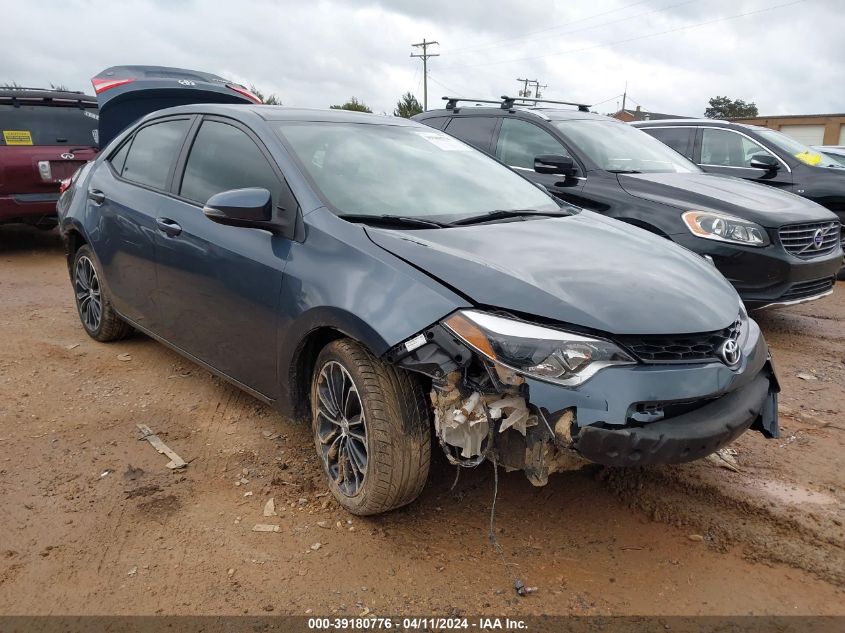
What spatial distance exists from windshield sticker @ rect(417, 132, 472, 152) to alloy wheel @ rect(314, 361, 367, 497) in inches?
63.5

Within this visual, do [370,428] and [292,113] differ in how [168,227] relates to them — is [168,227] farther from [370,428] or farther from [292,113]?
[370,428]

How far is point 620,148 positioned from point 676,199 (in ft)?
3.51

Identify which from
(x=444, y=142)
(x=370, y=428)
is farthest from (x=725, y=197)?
(x=370, y=428)

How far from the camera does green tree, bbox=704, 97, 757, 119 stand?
70250mm

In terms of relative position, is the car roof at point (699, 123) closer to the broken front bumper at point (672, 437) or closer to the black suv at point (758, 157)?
the black suv at point (758, 157)

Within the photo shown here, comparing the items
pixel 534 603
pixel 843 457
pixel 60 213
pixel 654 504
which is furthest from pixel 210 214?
pixel 843 457

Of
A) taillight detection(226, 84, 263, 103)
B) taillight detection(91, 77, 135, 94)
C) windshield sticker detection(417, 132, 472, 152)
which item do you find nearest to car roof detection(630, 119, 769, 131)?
taillight detection(226, 84, 263, 103)

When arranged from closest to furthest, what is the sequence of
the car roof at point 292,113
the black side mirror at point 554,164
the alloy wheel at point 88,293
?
the car roof at point 292,113
the alloy wheel at point 88,293
the black side mirror at point 554,164

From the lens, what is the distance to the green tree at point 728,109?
230 feet

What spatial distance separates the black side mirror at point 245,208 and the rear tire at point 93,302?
205cm

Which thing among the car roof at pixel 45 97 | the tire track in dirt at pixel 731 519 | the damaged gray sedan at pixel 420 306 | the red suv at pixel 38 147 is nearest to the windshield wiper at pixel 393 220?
the damaged gray sedan at pixel 420 306

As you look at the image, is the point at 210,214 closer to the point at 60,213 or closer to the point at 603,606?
the point at 603,606

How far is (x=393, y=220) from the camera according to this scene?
2.80 metres

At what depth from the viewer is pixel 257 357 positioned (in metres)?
3.02
